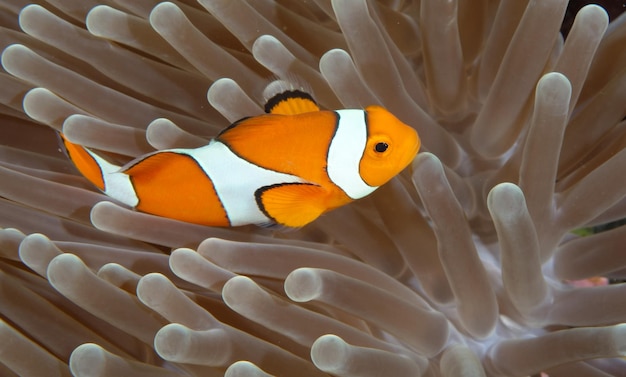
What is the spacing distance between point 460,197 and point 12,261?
2.59 ft

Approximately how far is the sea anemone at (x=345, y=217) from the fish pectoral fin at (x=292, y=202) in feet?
0.17

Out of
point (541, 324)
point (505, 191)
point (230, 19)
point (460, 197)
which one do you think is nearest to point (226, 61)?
point (230, 19)

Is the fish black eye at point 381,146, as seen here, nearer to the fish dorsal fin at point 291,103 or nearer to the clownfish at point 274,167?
the clownfish at point 274,167

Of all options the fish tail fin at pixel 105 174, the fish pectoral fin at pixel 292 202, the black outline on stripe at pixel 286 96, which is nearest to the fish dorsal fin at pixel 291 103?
the black outline on stripe at pixel 286 96

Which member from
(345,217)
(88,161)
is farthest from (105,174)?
(345,217)

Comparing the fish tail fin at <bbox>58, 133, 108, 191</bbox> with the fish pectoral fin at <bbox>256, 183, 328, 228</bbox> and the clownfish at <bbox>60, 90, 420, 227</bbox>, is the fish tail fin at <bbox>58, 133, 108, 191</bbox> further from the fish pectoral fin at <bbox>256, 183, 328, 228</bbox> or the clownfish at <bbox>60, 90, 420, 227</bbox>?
the fish pectoral fin at <bbox>256, 183, 328, 228</bbox>

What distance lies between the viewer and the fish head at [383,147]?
89 cm

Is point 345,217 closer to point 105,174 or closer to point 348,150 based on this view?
point 348,150

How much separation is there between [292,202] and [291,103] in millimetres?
160

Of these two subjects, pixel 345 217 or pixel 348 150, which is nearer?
pixel 348 150

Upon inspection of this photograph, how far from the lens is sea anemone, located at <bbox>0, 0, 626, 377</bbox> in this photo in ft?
2.93

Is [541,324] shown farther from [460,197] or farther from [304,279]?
[304,279]

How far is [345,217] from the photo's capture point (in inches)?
42.6

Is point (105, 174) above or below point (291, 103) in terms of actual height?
below
